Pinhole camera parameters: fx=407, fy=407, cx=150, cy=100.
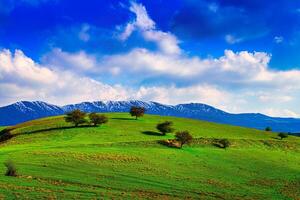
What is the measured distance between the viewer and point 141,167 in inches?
2628

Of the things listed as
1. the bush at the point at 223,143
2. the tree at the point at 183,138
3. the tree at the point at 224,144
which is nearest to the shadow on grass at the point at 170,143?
the tree at the point at 183,138

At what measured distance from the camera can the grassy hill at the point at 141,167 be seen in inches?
1958

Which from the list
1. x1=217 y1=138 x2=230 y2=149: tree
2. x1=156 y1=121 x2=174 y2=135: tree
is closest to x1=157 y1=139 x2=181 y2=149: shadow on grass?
x1=217 y1=138 x2=230 y2=149: tree

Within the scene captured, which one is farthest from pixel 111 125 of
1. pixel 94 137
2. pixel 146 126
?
pixel 94 137

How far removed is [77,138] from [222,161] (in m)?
36.0

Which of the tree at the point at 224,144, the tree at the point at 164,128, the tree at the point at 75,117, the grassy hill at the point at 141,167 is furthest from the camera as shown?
the tree at the point at 75,117

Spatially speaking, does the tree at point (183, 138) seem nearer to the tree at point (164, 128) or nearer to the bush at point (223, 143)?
the bush at point (223, 143)

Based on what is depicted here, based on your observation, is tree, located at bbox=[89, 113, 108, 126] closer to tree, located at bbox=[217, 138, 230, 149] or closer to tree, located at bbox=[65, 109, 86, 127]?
tree, located at bbox=[65, 109, 86, 127]

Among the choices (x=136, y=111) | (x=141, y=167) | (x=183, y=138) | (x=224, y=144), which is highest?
(x=136, y=111)

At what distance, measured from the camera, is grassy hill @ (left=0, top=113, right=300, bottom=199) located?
49744 millimetres

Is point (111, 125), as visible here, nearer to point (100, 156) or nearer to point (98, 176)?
point (100, 156)

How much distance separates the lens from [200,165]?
74.4 m

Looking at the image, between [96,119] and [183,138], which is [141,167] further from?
[96,119]

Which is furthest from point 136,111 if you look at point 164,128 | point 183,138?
point 183,138
